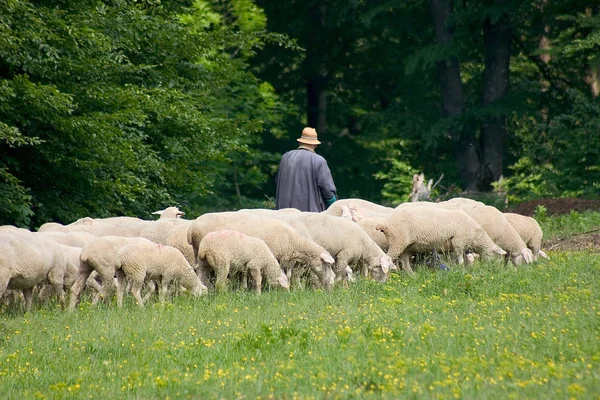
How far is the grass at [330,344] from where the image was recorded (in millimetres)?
7434

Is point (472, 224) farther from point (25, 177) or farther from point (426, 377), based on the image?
point (25, 177)

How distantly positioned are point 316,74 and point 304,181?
2476 cm

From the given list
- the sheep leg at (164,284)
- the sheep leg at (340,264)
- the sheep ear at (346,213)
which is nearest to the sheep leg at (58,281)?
the sheep leg at (164,284)

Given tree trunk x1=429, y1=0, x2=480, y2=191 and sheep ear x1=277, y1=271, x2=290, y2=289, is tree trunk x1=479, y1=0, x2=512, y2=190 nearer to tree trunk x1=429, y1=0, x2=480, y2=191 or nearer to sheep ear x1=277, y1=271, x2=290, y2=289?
tree trunk x1=429, y1=0, x2=480, y2=191

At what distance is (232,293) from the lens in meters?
11.9

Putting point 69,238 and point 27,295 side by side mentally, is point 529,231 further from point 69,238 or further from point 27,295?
point 27,295

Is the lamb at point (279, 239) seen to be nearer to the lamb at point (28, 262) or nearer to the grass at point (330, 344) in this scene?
the grass at point (330, 344)

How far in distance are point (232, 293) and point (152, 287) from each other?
1197mm

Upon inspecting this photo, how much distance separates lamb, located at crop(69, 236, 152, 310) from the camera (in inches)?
462

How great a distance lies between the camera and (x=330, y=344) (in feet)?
28.7

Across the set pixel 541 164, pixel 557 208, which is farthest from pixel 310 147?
pixel 541 164

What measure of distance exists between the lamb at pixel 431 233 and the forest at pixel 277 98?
5.13 meters

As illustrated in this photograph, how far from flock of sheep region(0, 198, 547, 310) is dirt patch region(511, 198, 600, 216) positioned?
22.4 ft

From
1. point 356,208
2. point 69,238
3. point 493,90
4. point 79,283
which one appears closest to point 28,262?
point 79,283
